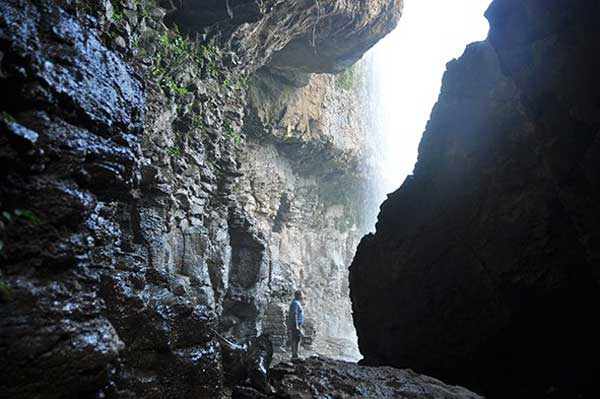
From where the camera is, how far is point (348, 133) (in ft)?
64.9

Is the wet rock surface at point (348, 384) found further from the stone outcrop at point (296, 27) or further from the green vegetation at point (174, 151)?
the stone outcrop at point (296, 27)

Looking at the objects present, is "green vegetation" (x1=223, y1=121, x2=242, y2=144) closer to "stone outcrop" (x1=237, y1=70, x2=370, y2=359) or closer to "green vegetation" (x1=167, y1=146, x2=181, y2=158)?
"green vegetation" (x1=167, y1=146, x2=181, y2=158)

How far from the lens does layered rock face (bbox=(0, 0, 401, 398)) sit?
1.85 m

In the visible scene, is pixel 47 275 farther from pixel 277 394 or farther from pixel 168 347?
pixel 277 394

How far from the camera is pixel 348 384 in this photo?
4.04 meters

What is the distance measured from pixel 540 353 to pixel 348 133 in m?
16.5

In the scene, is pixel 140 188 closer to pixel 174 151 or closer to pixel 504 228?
pixel 174 151

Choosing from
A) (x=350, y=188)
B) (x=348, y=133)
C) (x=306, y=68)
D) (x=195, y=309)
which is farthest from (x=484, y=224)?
(x=350, y=188)

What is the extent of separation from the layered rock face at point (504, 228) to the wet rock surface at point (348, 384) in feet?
2.44

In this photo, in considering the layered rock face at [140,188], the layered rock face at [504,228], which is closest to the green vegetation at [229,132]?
the layered rock face at [140,188]

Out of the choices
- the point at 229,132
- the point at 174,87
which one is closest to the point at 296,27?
the point at 229,132

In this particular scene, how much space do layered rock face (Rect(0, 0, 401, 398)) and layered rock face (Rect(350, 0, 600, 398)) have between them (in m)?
2.79

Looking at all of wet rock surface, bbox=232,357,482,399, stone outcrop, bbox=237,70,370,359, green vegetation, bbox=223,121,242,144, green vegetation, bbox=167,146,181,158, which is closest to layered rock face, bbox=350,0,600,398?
wet rock surface, bbox=232,357,482,399

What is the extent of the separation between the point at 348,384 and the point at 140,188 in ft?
16.8
